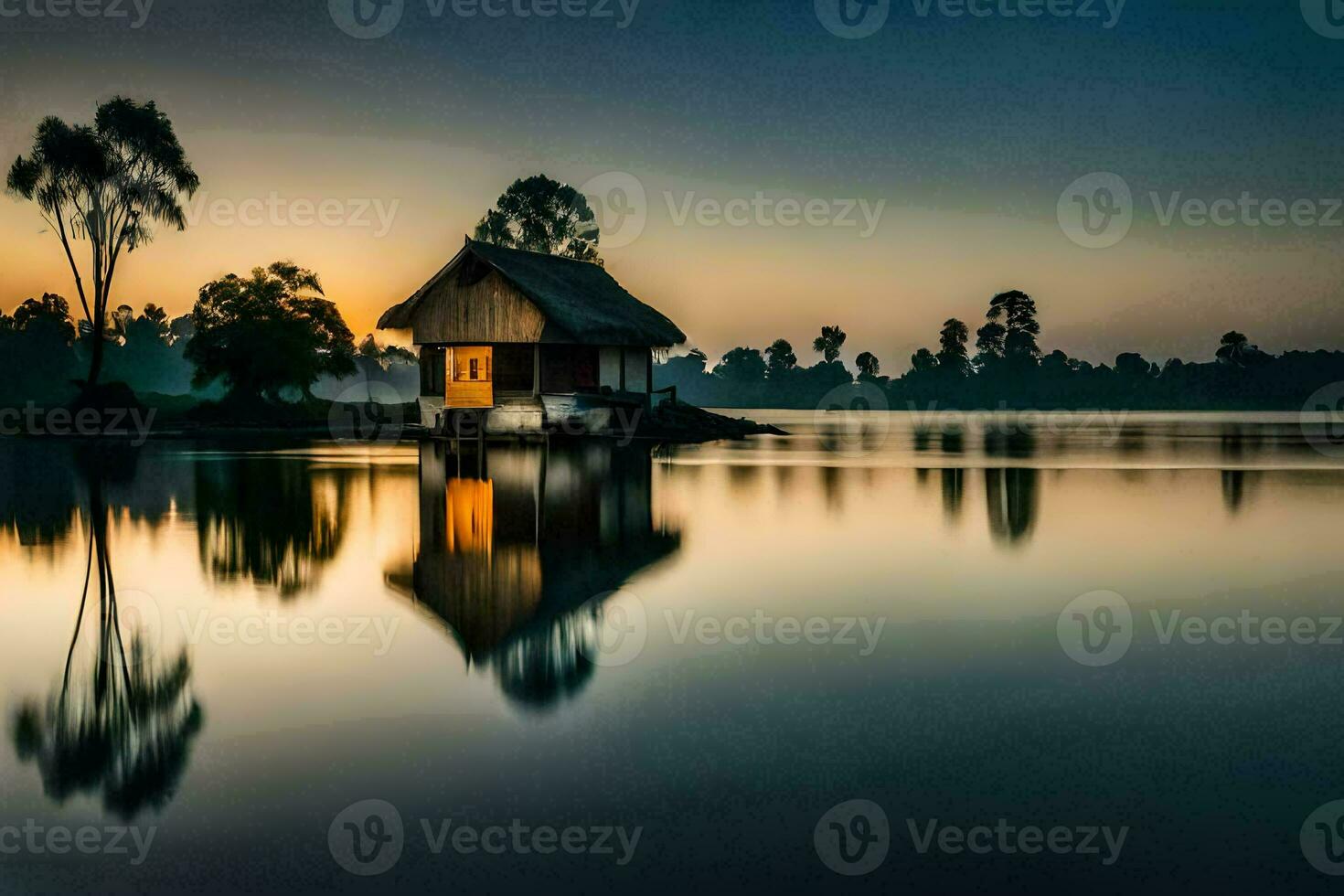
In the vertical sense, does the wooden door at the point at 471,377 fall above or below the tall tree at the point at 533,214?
below

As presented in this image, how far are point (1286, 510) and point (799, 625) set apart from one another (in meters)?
13.7

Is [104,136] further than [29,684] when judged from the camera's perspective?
Yes

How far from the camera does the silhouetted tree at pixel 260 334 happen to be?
52250mm

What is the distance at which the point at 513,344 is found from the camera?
42.3m

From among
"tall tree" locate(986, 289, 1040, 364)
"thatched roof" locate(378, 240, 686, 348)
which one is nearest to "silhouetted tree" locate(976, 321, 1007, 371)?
"tall tree" locate(986, 289, 1040, 364)

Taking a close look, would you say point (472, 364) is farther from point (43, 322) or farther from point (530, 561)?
point (43, 322)

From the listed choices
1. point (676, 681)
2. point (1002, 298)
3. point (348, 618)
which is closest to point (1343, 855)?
point (676, 681)

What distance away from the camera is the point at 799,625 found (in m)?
9.12

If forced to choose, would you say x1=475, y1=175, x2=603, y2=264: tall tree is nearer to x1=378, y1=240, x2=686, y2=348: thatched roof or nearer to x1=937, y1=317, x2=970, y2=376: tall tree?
x1=378, y1=240, x2=686, y2=348: thatched roof

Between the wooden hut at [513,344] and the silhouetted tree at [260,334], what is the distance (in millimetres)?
11378

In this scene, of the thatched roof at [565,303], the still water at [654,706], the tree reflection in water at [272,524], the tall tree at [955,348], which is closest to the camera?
the still water at [654,706]

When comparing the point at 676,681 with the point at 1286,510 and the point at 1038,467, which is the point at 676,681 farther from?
the point at 1038,467

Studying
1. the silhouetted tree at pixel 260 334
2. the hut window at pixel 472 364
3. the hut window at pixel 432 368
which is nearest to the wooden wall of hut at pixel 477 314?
the hut window at pixel 472 364

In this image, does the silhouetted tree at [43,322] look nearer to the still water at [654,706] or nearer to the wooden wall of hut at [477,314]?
the wooden wall of hut at [477,314]
